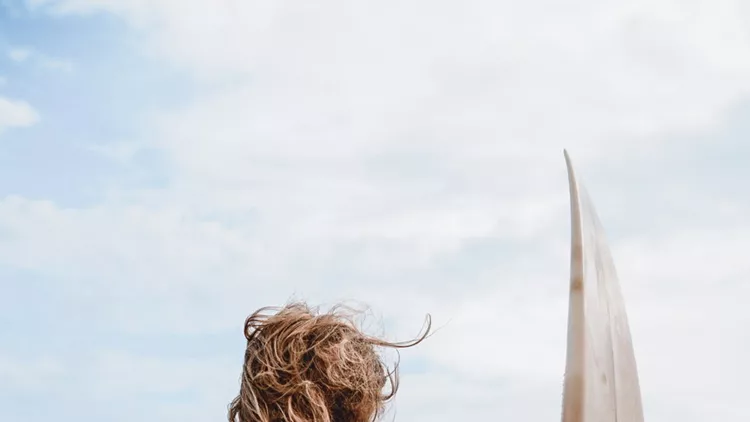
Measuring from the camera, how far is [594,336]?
1720mm

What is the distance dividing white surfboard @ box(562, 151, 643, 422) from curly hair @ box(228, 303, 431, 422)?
38.1 inches

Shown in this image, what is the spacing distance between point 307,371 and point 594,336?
1.30 m

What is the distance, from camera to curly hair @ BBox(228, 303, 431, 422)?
9.14ft

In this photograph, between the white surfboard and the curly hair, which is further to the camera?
the curly hair

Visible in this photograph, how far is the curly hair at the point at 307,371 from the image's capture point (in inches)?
110

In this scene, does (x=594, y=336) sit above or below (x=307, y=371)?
below

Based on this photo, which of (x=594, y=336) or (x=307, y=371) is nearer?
(x=594, y=336)

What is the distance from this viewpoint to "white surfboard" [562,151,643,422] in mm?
1589

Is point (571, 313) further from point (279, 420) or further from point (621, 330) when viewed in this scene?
point (279, 420)

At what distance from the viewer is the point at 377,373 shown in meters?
3.00

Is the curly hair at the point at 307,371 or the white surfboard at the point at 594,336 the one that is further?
the curly hair at the point at 307,371

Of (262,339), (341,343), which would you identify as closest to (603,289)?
(341,343)

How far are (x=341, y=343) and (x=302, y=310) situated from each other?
20 centimetres

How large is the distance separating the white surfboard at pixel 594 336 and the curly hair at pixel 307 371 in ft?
3.18
